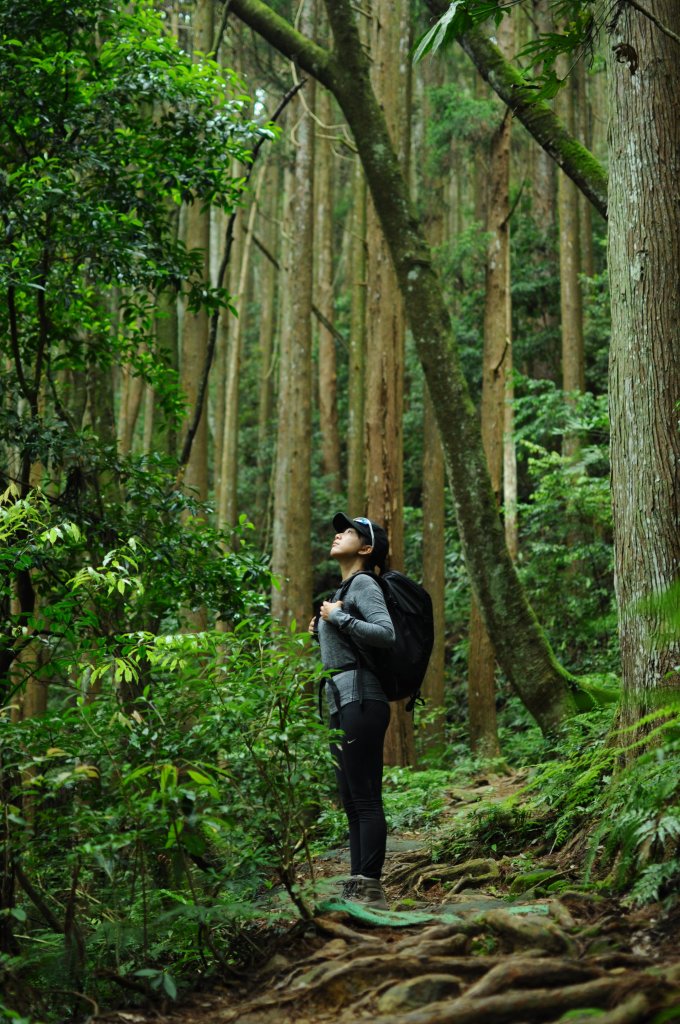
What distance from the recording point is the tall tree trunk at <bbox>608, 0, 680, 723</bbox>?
5121mm

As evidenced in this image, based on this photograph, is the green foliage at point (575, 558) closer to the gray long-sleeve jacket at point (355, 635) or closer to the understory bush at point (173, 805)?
the gray long-sleeve jacket at point (355, 635)

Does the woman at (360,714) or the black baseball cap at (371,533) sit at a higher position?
the black baseball cap at (371,533)

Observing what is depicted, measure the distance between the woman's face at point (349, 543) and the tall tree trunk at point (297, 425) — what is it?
764cm

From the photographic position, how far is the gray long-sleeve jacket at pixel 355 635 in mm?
4859

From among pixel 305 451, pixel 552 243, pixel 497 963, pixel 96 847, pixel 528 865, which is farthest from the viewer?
pixel 552 243

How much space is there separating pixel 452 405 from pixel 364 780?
3.93 m

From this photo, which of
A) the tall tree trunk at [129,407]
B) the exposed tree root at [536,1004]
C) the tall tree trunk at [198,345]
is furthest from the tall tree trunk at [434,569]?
the exposed tree root at [536,1004]

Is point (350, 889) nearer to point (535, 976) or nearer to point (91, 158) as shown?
point (535, 976)

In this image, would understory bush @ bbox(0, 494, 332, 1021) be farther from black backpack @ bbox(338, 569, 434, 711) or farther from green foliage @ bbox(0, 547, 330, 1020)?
black backpack @ bbox(338, 569, 434, 711)

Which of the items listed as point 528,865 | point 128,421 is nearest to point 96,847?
point 528,865

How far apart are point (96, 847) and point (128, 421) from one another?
14.5 metres

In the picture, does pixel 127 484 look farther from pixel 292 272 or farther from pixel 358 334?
pixel 358 334

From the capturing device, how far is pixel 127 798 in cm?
386

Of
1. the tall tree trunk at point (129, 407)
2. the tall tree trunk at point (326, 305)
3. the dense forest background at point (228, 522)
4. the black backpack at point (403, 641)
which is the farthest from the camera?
the tall tree trunk at point (326, 305)
